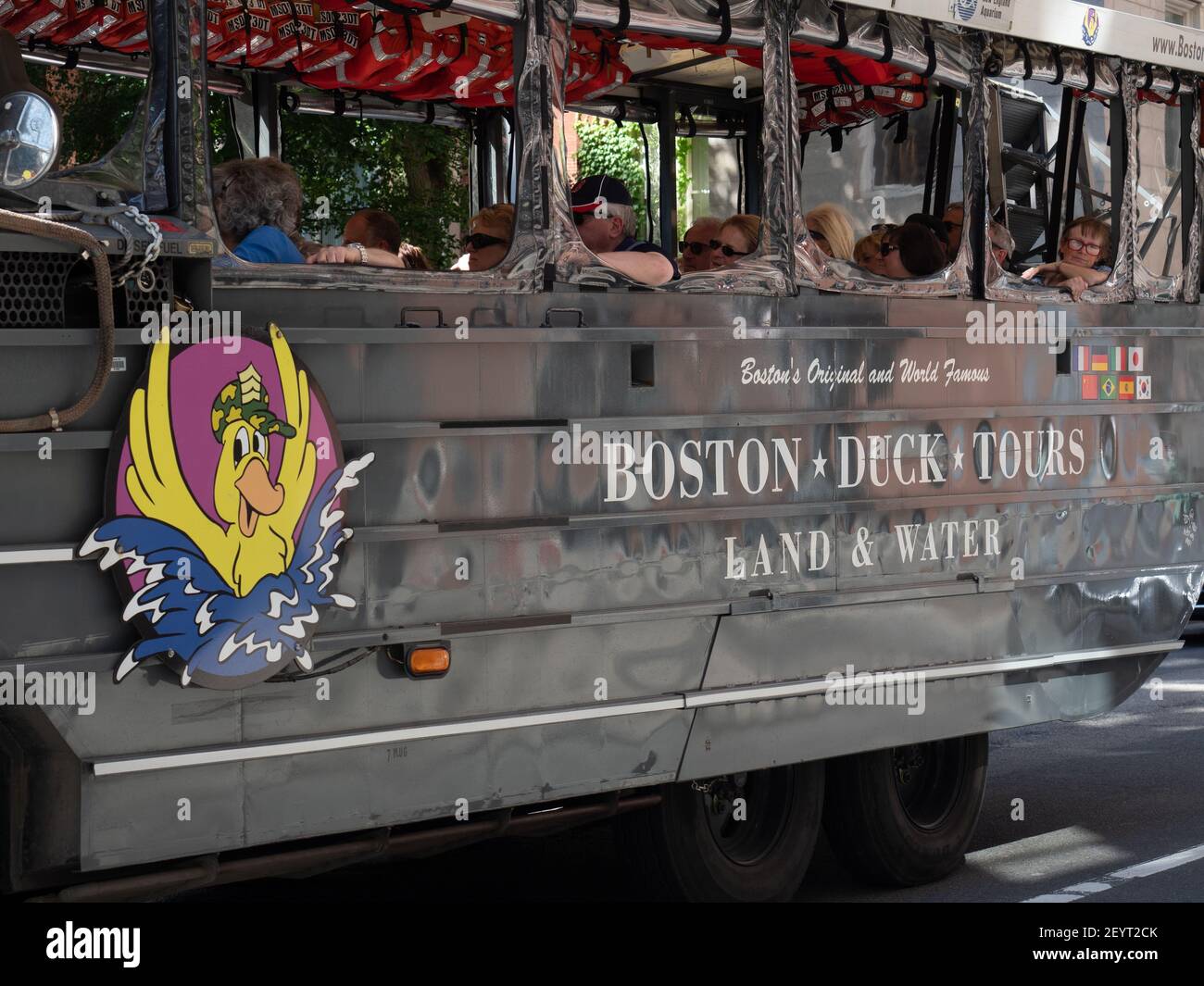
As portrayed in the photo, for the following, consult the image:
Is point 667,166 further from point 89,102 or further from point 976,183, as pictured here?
point 89,102

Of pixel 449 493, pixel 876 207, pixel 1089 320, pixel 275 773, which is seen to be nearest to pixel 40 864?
pixel 275 773

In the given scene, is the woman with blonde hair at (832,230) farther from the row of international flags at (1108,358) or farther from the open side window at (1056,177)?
the row of international flags at (1108,358)

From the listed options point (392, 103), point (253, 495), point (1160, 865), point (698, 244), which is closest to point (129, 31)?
point (392, 103)

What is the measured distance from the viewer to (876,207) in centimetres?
654

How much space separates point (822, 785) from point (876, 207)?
221cm

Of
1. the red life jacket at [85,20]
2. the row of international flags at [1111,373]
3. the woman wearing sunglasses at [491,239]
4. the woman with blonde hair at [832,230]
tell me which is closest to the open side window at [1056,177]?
the row of international flags at [1111,373]

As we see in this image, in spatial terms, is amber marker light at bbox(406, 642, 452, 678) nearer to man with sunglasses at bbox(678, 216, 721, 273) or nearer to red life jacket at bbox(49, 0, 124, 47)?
man with sunglasses at bbox(678, 216, 721, 273)

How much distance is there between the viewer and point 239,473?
4.34 m

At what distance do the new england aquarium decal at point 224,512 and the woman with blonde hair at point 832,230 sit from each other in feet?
7.54

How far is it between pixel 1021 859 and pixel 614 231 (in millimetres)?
3188

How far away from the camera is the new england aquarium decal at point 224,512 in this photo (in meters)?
4.16
